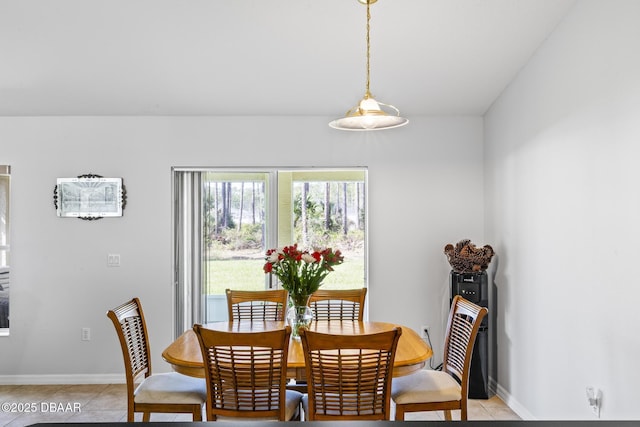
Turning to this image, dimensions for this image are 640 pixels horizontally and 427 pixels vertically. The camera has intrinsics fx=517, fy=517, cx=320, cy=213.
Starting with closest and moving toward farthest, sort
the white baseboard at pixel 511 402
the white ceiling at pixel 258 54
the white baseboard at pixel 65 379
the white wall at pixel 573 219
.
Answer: the white wall at pixel 573 219, the white ceiling at pixel 258 54, the white baseboard at pixel 511 402, the white baseboard at pixel 65 379

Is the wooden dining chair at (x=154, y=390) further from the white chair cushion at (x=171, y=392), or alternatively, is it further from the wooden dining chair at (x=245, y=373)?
the wooden dining chair at (x=245, y=373)

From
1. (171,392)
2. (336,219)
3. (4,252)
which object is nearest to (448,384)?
(171,392)

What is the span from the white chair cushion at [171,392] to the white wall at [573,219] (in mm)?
2030

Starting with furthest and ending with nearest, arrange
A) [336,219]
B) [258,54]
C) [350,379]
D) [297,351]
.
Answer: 1. [336,219]
2. [258,54]
3. [297,351]
4. [350,379]

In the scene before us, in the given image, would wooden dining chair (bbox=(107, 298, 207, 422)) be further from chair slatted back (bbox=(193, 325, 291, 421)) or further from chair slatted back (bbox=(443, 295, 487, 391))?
chair slatted back (bbox=(443, 295, 487, 391))

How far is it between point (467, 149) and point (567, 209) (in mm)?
1607

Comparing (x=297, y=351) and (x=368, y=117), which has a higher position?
(x=368, y=117)

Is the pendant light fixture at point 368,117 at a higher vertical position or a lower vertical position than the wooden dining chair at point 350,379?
higher

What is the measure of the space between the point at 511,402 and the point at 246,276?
7.77 feet

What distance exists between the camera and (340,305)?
11.8ft

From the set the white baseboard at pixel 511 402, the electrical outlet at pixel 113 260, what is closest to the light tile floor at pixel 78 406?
the white baseboard at pixel 511 402

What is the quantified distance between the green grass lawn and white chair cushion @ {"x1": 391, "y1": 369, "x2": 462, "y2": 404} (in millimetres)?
1781

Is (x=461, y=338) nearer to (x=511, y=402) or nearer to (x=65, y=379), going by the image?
(x=511, y=402)

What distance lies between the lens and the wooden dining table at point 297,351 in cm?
242
